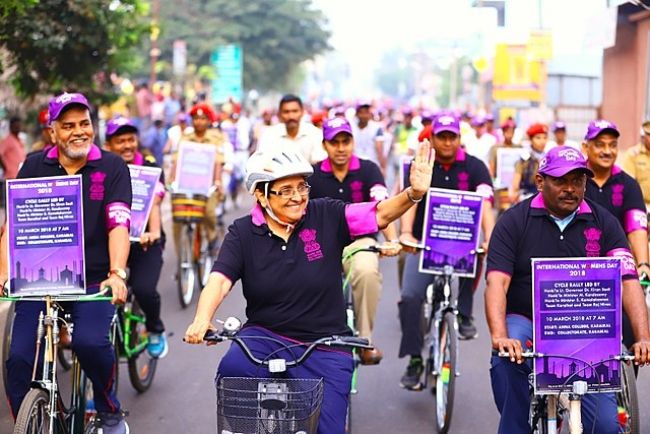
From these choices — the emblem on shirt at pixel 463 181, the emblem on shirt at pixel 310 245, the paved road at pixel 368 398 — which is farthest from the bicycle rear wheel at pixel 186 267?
the emblem on shirt at pixel 310 245

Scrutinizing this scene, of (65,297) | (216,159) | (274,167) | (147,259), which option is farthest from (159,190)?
(274,167)

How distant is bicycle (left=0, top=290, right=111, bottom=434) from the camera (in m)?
5.50

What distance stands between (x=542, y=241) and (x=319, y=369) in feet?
4.39

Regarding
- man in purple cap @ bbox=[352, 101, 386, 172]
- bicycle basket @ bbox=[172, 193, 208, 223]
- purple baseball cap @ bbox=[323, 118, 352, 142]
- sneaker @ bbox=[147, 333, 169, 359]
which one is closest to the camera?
purple baseball cap @ bbox=[323, 118, 352, 142]

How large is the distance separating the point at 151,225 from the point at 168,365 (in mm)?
1452

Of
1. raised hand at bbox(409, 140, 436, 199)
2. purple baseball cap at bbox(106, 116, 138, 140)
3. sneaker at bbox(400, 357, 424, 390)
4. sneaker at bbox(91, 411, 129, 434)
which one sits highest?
purple baseball cap at bbox(106, 116, 138, 140)

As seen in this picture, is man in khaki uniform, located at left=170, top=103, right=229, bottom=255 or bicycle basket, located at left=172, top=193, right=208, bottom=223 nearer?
bicycle basket, located at left=172, top=193, right=208, bottom=223

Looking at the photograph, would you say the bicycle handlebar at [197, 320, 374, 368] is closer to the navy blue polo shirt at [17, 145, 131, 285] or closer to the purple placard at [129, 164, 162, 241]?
the navy blue polo shirt at [17, 145, 131, 285]

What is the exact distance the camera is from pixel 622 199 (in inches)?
284

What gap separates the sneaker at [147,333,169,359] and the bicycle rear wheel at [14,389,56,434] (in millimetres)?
3098

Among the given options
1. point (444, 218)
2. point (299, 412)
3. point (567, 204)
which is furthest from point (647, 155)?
point (299, 412)

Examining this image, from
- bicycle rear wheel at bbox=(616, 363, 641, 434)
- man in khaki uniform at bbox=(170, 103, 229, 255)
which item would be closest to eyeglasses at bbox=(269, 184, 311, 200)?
bicycle rear wheel at bbox=(616, 363, 641, 434)

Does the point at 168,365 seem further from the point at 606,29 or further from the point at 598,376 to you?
the point at 606,29

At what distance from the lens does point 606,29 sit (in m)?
16.2
